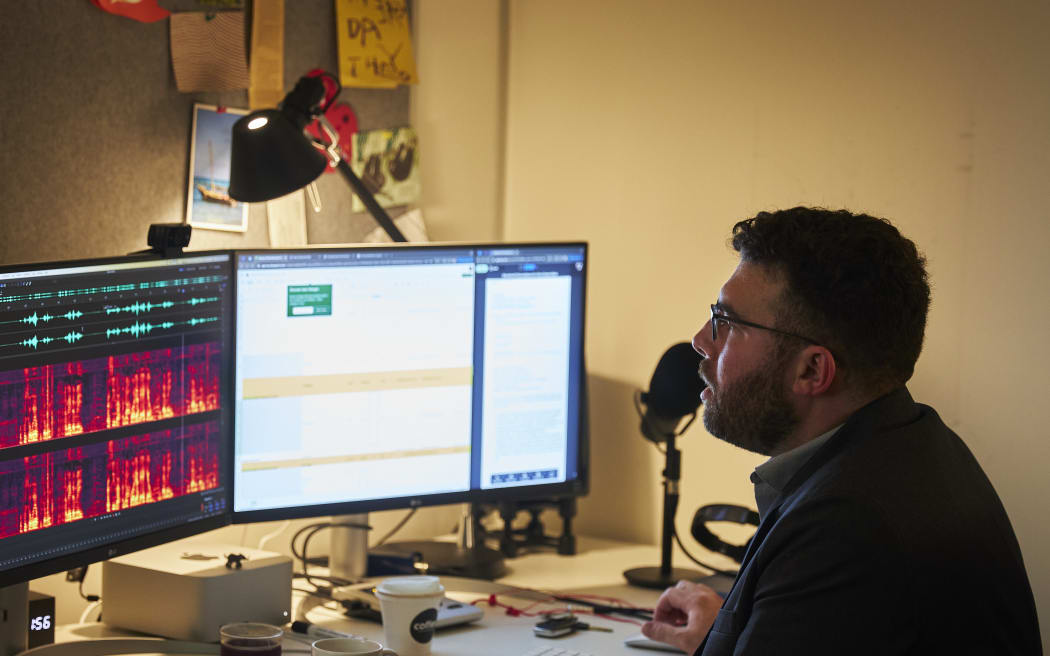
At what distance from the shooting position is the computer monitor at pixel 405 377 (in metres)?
1.61

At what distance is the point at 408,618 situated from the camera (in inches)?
57.8

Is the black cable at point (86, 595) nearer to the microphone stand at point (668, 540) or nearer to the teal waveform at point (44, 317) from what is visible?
the teal waveform at point (44, 317)

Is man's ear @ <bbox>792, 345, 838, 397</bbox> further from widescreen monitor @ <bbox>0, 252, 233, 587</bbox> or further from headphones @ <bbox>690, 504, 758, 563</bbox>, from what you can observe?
widescreen monitor @ <bbox>0, 252, 233, 587</bbox>

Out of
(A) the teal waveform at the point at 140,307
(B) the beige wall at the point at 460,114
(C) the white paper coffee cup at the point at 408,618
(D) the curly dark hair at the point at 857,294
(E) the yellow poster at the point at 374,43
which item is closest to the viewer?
(D) the curly dark hair at the point at 857,294

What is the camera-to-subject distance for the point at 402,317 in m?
1.70

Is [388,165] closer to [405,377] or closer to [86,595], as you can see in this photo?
[405,377]

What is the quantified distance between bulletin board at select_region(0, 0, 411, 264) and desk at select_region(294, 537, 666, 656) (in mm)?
610

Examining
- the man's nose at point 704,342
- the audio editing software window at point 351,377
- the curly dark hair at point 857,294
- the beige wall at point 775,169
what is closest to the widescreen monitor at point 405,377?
the audio editing software window at point 351,377

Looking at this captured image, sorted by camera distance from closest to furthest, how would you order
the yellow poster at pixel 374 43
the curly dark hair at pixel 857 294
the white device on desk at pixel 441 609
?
the curly dark hair at pixel 857 294 → the white device on desk at pixel 441 609 → the yellow poster at pixel 374 43

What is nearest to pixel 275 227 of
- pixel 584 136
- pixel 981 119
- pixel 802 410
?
pixel 584 136

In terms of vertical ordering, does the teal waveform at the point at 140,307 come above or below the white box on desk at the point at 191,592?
above

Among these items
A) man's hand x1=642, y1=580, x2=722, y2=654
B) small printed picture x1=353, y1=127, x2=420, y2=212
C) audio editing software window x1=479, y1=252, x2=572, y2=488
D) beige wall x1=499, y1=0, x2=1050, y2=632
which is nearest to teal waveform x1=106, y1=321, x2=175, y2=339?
audio editing software window x1=479, y1=252, x2=572, y2=488

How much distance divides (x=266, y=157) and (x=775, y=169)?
0.87m

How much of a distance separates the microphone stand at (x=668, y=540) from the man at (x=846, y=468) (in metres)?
0.51
